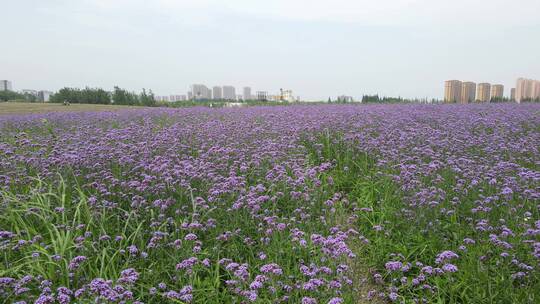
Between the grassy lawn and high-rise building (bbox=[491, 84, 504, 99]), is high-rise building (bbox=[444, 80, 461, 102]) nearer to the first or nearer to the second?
high-rise building (bbox=[491, 84, 504, 99])

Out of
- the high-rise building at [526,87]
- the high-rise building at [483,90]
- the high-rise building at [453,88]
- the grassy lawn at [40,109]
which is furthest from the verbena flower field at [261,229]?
the high-rise building at [526,87]

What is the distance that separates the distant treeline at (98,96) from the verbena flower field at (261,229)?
25.1m

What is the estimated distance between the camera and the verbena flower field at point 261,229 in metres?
3.03

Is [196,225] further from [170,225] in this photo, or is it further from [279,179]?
[279,179]

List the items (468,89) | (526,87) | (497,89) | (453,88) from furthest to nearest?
(526,87) → (497,89) → (468,89) → (453,88)

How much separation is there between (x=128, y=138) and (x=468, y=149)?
600cm

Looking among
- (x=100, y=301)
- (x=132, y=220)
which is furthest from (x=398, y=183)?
(x=100, y=301)

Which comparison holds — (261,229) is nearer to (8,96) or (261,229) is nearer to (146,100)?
(146,100)

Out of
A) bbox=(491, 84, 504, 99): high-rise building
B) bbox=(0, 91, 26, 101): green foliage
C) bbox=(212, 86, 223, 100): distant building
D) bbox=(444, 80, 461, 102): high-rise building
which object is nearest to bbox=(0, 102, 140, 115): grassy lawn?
bbox=(0, 91, 26, 101): green foliage

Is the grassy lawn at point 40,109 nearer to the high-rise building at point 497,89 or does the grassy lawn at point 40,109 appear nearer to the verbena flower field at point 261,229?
the verbena flower field at point 261,229

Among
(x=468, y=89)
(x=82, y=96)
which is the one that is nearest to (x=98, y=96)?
(x=82, y=96)

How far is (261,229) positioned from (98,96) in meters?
31.1

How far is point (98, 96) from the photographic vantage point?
3092cm

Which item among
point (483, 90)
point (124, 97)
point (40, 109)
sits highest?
point (483, 90)
